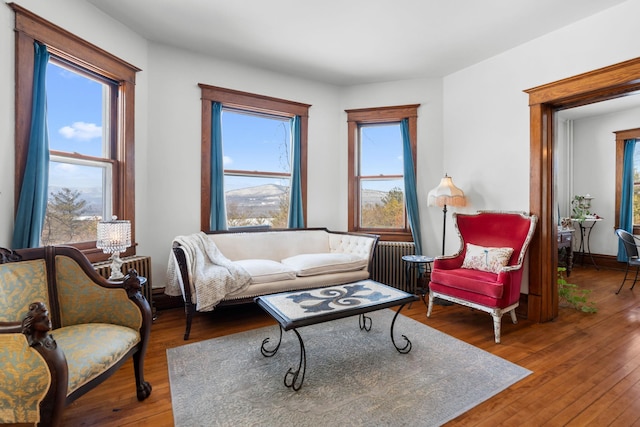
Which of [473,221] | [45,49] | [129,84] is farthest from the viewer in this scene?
[473,221]

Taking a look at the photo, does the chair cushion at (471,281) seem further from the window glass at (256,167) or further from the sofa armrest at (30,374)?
the sofa armrest at (30,374)

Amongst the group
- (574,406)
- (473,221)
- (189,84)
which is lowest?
(574,406)

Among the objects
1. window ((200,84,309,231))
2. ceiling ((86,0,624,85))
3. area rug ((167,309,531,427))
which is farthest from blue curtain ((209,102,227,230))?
area rug ((167,309,531,427))

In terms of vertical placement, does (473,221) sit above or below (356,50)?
below

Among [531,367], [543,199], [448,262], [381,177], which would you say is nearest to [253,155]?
[381,177]

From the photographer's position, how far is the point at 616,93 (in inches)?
110

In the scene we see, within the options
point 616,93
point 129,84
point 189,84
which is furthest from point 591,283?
point 129,84

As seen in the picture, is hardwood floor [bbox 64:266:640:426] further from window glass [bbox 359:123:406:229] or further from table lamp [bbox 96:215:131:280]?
window glass [bbox 359:123:406:229]

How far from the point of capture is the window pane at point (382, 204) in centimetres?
453

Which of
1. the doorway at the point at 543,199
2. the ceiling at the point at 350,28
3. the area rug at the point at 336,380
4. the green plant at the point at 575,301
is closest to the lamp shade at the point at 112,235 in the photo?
the area rug at the point at 336,380

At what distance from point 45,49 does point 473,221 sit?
4442 mm

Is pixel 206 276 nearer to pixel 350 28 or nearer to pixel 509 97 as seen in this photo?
pixel 350 28

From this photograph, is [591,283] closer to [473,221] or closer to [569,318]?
[569,318]

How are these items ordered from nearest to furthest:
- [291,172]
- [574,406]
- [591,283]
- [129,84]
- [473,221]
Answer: [574,406] → [129,84] → [473,221] → [291,172] → [591,283]
